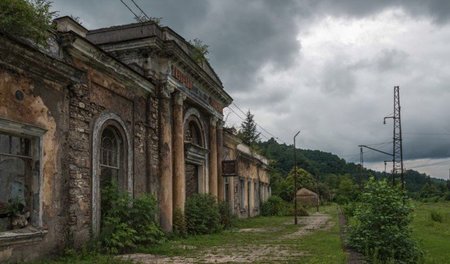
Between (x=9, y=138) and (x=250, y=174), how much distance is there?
961 inches

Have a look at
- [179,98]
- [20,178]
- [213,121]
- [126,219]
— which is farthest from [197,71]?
[20,178]

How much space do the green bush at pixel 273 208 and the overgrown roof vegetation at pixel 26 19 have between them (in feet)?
90.7

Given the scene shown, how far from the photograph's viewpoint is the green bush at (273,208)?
35.6 m

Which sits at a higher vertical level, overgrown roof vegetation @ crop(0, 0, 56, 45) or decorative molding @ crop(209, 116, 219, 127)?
overgrown roof vegetation @ crop(0, 0, 56, 45)

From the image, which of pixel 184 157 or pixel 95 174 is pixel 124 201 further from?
pixel 184 157

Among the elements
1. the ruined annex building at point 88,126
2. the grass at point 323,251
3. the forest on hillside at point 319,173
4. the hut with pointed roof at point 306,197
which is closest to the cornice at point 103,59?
the ruined annex building at point 88,126

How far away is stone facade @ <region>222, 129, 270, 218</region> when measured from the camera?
25.7m

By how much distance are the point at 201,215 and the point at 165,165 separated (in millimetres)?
2942

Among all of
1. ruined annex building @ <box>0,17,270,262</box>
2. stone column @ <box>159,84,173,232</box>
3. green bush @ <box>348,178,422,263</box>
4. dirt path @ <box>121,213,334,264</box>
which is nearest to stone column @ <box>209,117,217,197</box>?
ruined annex building @ <box>0,17,270,262</box>

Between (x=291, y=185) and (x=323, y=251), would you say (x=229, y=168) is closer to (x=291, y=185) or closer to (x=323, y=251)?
(x=323, y=251)

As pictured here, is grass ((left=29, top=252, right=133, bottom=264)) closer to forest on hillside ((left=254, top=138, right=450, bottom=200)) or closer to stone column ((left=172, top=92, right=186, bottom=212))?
stone column ((left=172, top=92, right=186, bottom=212))

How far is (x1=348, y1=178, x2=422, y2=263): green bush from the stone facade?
9.41 m

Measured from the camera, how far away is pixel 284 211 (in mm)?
36156

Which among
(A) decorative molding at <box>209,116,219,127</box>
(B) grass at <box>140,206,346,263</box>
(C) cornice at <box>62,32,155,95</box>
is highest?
(C) cornice at <box>62,32,155,95</box>
